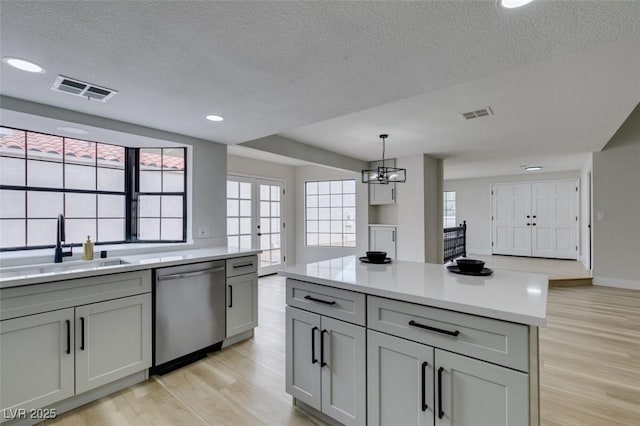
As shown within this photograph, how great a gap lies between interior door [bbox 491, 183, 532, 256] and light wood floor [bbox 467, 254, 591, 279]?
1.14 ft

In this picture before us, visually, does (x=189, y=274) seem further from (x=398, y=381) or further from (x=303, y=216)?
(x=303, y=216)

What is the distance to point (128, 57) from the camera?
1669 millimetres

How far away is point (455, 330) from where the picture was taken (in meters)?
1.36

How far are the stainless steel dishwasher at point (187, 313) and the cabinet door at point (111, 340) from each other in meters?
0.10

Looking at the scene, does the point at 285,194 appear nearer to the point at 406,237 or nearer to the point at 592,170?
the point at 406,237

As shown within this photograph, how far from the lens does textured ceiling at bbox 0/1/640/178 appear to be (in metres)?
1.32

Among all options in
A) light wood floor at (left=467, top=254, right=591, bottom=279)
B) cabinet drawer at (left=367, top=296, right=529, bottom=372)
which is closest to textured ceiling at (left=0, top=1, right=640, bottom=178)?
cabinet drawer at (left=367, top=296, right=529, bottom=372)

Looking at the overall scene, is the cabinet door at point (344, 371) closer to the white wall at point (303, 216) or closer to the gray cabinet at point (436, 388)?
the gray cabinet at point (436, 388)

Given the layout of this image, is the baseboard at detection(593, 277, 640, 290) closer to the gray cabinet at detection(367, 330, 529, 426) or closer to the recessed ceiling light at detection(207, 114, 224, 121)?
the gray cabinet at detection(367, 330, 529, 426)

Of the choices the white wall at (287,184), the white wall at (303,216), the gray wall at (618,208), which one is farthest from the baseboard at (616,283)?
the white wall at (287,184)

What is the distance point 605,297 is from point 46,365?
22.1ft

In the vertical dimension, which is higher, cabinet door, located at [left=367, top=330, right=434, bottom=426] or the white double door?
the white double door

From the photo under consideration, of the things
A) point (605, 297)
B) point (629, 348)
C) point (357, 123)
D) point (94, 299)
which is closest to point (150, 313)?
point (94, 299)

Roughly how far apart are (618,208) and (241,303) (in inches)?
250
